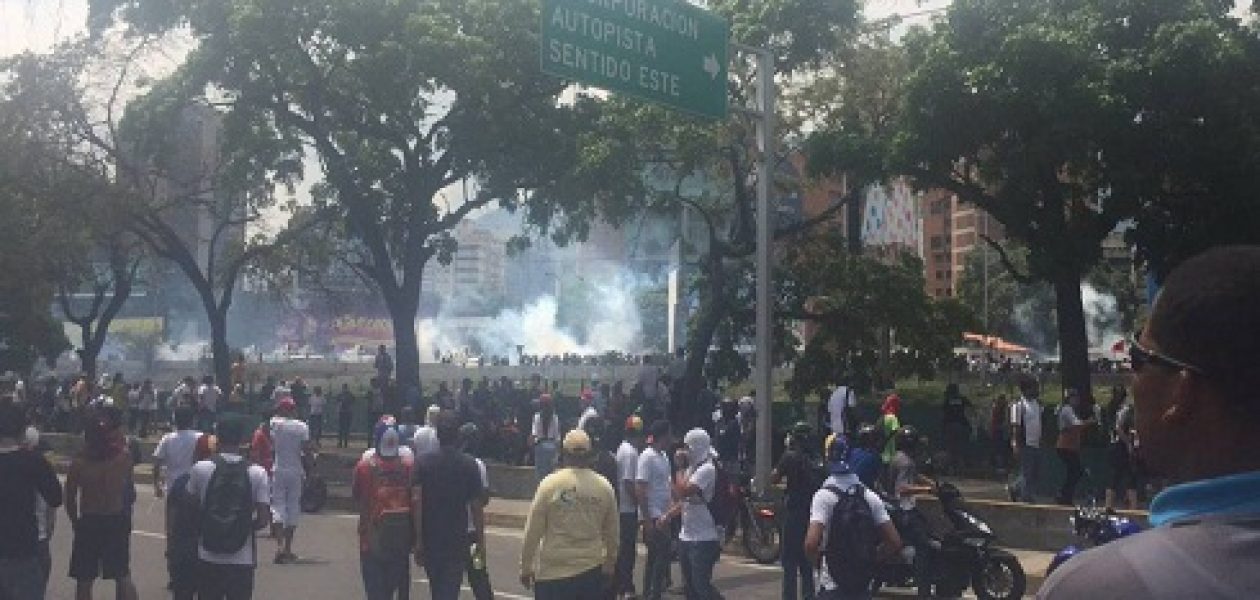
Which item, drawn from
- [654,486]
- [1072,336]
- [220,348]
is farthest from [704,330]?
[654,486]

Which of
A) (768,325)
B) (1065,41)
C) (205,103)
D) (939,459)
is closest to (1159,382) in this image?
(768,325)

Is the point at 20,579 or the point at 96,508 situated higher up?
the point at 96,508

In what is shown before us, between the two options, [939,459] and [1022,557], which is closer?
[1022,557]

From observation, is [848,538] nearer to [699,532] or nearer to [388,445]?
[699,532]

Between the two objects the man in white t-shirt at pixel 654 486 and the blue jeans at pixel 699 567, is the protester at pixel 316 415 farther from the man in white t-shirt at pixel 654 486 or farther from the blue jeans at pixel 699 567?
the blue jeans at pixel 699 567

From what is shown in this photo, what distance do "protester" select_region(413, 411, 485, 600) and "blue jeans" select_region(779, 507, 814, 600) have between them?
3179 millimetres

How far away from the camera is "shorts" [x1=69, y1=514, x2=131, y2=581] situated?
9.92m

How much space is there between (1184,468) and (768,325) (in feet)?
50.0

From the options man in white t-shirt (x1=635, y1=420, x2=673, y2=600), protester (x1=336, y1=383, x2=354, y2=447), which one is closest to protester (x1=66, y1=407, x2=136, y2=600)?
man in white t-shirt (x1=635, y1=420, x2=673, y2=600)

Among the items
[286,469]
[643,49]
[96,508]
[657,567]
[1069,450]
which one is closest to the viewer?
[96,508]

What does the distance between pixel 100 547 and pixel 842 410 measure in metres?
13.5

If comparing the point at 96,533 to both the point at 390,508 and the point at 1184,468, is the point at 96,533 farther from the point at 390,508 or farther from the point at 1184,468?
the point at 1184,468

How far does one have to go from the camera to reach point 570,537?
811cm

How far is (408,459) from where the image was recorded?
33.8 feet
